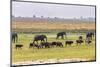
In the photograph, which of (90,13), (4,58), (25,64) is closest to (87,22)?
(90,13)

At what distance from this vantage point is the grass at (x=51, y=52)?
2.62 meters

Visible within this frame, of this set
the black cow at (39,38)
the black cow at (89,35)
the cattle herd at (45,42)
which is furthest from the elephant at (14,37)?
the black cow at (89,35)

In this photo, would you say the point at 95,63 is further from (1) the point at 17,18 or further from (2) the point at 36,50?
(1) the point at 17,18

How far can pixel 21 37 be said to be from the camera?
262 centimetres

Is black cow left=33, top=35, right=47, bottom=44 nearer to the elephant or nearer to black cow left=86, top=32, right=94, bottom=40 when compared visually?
the elephant

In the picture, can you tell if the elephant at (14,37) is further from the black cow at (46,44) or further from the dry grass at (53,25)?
the black cow at (46,44)

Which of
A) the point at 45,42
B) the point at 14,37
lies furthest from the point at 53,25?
the point at 14,37

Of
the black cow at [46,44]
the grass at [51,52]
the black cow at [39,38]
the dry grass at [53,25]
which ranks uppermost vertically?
the dry grass at [53,25]

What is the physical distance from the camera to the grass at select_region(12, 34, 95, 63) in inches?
103

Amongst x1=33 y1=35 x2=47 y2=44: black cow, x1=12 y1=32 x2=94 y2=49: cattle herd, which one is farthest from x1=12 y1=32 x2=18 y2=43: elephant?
x1=33 y1=35 x2=47 y2=44: black cow

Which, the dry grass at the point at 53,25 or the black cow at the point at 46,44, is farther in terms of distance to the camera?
the black cow at the point at 46,44

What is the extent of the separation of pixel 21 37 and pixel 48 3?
1.67 ft

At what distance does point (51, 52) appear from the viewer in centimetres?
276

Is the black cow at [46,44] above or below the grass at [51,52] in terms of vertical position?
above
